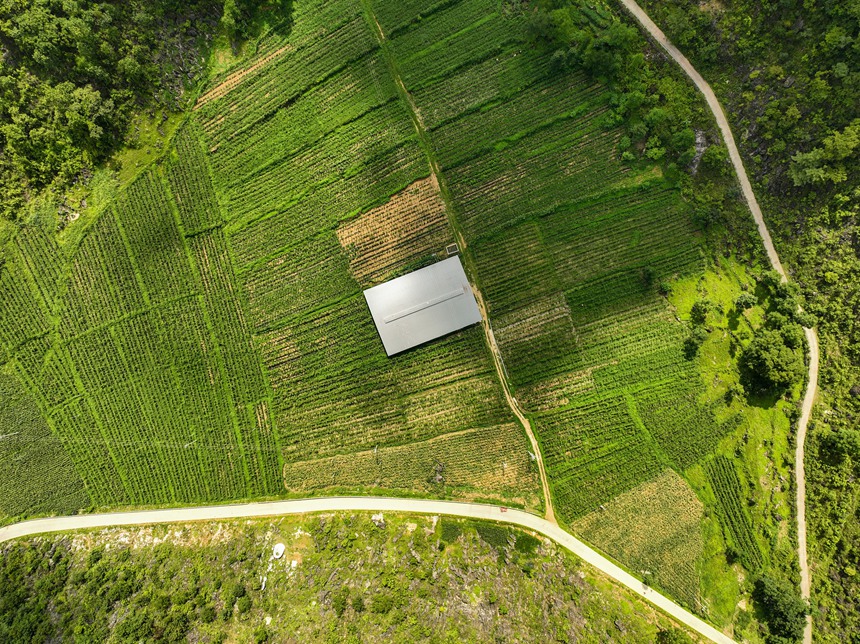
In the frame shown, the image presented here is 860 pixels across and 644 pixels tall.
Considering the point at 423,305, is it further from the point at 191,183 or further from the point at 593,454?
the point at 191,183

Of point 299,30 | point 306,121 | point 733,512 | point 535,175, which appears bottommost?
point 733,512

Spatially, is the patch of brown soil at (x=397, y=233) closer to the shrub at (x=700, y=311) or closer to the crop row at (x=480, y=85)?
the crop row at (x=480, y=85)

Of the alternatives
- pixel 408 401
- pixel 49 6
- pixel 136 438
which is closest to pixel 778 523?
pixel 408 401

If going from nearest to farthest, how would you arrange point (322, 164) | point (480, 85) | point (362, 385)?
point (362, 385), point (480, 85), point (322, 164)

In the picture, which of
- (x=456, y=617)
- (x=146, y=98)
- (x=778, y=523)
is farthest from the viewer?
(x=146, y=98)

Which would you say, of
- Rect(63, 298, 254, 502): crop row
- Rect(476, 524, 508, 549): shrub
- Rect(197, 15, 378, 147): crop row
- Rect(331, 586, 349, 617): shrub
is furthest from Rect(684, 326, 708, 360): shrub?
Rect(63, 298, 254, 502): crop row

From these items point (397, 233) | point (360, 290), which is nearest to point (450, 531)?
point (360, 290)

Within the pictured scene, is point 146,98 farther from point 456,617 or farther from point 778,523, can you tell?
point 778,523
